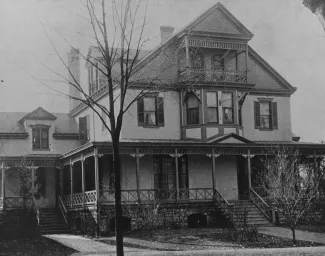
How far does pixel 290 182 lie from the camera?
25.0m

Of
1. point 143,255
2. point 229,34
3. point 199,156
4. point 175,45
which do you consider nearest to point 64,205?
point 199,156

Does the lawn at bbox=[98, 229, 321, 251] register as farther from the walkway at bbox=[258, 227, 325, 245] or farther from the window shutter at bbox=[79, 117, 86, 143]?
the window shutter at bbox=[79, 117, 86, 143]

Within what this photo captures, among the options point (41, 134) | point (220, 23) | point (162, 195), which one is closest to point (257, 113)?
point (220, 23)

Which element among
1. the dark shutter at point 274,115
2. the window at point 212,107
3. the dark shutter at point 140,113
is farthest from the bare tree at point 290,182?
the dark shutter at point 140,113

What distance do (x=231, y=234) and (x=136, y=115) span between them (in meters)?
9.51

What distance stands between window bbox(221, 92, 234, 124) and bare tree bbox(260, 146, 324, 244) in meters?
2.81

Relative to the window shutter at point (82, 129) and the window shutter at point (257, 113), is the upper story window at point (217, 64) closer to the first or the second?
the window shutter at point (257, 113)

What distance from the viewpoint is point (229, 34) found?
3188 centimetres

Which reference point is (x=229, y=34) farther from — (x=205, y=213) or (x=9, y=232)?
(x=9, y=232)

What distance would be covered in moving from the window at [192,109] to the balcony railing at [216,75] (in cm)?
115

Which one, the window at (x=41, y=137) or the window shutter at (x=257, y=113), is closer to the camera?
the window shutter at (x=257, y=113)

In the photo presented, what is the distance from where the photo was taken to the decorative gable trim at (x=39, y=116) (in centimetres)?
3578

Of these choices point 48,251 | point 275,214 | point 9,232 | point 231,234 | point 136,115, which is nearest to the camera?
point 48,251

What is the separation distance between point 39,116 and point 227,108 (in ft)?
39.1
